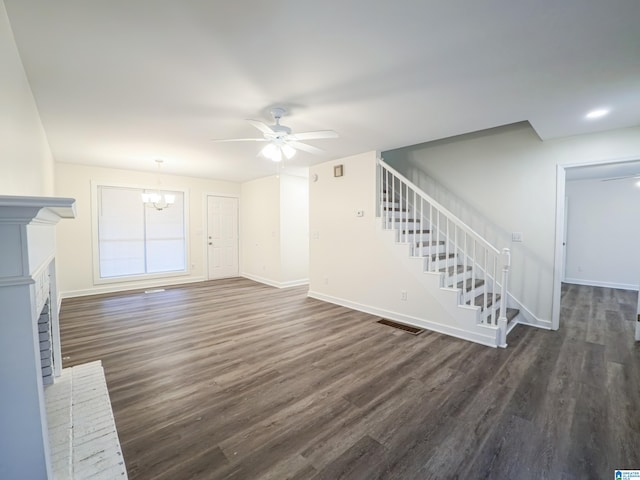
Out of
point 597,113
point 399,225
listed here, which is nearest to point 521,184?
point 597,113

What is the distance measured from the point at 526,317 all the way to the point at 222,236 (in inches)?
250

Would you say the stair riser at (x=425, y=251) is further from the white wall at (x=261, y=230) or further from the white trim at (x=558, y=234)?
the white wall at (x=261, y=230)

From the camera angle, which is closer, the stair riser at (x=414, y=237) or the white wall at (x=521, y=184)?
the white wall at (x=521, y=184)

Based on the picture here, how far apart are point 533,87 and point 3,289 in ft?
11.4

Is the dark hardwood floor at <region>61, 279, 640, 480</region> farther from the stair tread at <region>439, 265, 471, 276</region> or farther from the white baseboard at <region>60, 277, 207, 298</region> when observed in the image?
the white baseboard at <region>60, 277, 207, 298</region>

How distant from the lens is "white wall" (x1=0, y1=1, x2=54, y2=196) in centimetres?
151

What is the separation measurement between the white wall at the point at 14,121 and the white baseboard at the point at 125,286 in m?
3.76

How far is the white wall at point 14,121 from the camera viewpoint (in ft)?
4.94

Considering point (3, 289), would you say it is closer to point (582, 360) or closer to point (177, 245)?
point (582, 360)

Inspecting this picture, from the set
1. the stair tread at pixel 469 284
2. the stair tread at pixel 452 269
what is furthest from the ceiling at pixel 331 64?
the stair tread at pixel 469 284

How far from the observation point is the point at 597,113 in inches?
109

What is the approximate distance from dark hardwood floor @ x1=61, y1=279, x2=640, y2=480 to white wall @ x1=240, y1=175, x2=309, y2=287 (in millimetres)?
2350

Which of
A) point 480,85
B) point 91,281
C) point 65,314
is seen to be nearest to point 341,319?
point 480,85

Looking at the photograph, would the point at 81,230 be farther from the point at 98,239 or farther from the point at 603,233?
the point at 603,233
